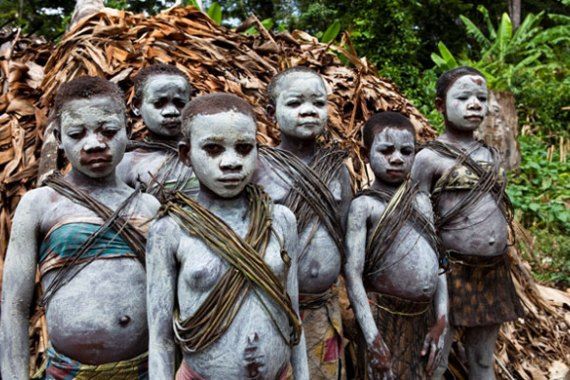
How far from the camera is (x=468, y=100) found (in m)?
3.62

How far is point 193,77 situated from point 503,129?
523cm

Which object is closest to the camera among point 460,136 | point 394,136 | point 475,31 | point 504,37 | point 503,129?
point 394,136

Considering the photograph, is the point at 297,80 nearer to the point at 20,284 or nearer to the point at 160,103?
the point at 160,103

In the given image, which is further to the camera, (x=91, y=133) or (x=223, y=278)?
(x=91, y=133)

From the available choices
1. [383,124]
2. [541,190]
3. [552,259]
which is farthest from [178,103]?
[541,190]

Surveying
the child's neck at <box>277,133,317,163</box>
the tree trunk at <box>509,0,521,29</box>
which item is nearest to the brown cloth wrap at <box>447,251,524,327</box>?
the child's neck at <box>277,133,317,163</box>

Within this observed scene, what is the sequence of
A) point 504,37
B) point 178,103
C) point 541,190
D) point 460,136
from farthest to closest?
point 504,37 → point 541,190 → point 460,136 → point 178,103

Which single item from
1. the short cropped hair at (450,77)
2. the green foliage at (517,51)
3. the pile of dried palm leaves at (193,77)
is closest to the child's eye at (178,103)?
the pile of dried palm leaves at (193,77)

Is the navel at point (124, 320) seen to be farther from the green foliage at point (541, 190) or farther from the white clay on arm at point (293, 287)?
the green foliage at point (541, 190)

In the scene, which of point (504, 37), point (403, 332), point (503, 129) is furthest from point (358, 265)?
point (504, 37)

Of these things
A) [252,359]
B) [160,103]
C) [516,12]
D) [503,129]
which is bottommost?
[252,359]

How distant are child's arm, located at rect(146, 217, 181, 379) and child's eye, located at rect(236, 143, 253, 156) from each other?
32 cm

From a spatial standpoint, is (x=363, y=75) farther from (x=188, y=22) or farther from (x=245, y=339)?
(x=245, y=339)

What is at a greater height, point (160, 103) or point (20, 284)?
point (160, 103)
